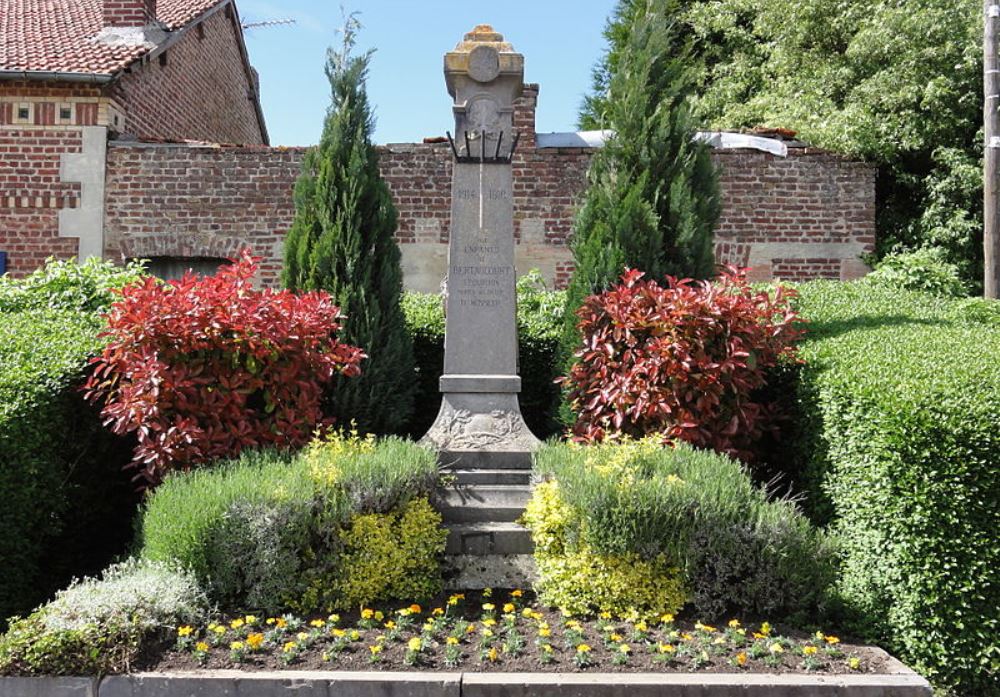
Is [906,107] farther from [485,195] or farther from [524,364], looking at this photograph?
[485,195]

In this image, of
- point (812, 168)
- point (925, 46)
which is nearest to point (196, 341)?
point (812, 168)

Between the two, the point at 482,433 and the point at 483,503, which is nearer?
the point at 483,503

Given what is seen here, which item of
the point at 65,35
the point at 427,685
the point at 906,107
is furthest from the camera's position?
the point at 906,107

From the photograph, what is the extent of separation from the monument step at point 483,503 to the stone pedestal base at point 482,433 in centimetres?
32

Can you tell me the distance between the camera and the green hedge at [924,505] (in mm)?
4527

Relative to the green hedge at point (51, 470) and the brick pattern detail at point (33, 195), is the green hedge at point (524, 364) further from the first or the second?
the brick pattern detail at point (33, 195)

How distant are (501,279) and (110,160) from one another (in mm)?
7295

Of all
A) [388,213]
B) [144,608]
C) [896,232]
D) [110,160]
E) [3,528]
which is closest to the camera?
[144,608]

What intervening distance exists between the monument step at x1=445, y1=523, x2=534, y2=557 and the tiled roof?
8.79 meters

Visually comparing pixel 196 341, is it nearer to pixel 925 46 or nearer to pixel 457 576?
pixel 457 576

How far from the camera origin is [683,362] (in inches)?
234

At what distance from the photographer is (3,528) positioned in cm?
499

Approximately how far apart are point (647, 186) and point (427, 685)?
4898 millimetres

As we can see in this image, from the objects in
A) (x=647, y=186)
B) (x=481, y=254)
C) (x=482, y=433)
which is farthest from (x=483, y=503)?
(x=647, y=186)
